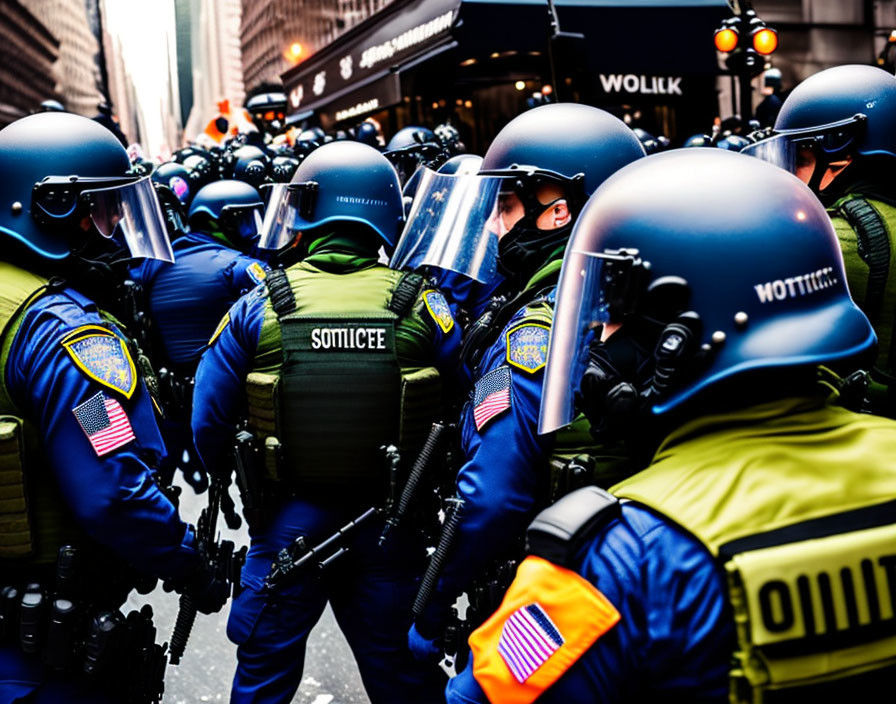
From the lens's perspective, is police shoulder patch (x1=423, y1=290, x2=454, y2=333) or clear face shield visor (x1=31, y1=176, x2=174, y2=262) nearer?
clear face shield visor (x1=31, y1=176, x2=174, y2=262)

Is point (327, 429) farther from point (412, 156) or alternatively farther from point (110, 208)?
point (412, 156)

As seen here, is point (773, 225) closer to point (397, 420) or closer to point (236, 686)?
point (397, 420)

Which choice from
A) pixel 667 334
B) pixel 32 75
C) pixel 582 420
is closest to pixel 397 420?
pixel 582 420

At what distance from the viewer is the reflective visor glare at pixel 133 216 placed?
8.69 ft

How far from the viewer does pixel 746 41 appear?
998 centimetres

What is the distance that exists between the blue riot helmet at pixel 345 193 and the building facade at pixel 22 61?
1016 inches

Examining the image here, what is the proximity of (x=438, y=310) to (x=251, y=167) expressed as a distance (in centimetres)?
527

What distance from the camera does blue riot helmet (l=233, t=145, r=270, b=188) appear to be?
7839 millimetres

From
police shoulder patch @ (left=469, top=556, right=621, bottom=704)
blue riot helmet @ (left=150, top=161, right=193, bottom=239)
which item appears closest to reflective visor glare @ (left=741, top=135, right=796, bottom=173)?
police shoulder patch @ (left=469, top=556, right=621, bottom=704)

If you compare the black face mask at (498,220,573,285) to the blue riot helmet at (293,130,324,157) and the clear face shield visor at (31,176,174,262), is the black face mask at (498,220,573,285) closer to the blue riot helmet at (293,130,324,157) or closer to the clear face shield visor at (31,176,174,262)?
the clear face shield visor at (31,176,174,262)

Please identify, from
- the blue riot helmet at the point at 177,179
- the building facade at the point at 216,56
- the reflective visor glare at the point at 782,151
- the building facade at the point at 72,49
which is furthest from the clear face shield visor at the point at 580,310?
the building facade at the point at 216,56

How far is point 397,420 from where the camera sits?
3049mm

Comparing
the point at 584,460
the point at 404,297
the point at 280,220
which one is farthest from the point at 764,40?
the point at 584,460

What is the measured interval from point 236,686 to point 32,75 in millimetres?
37652
